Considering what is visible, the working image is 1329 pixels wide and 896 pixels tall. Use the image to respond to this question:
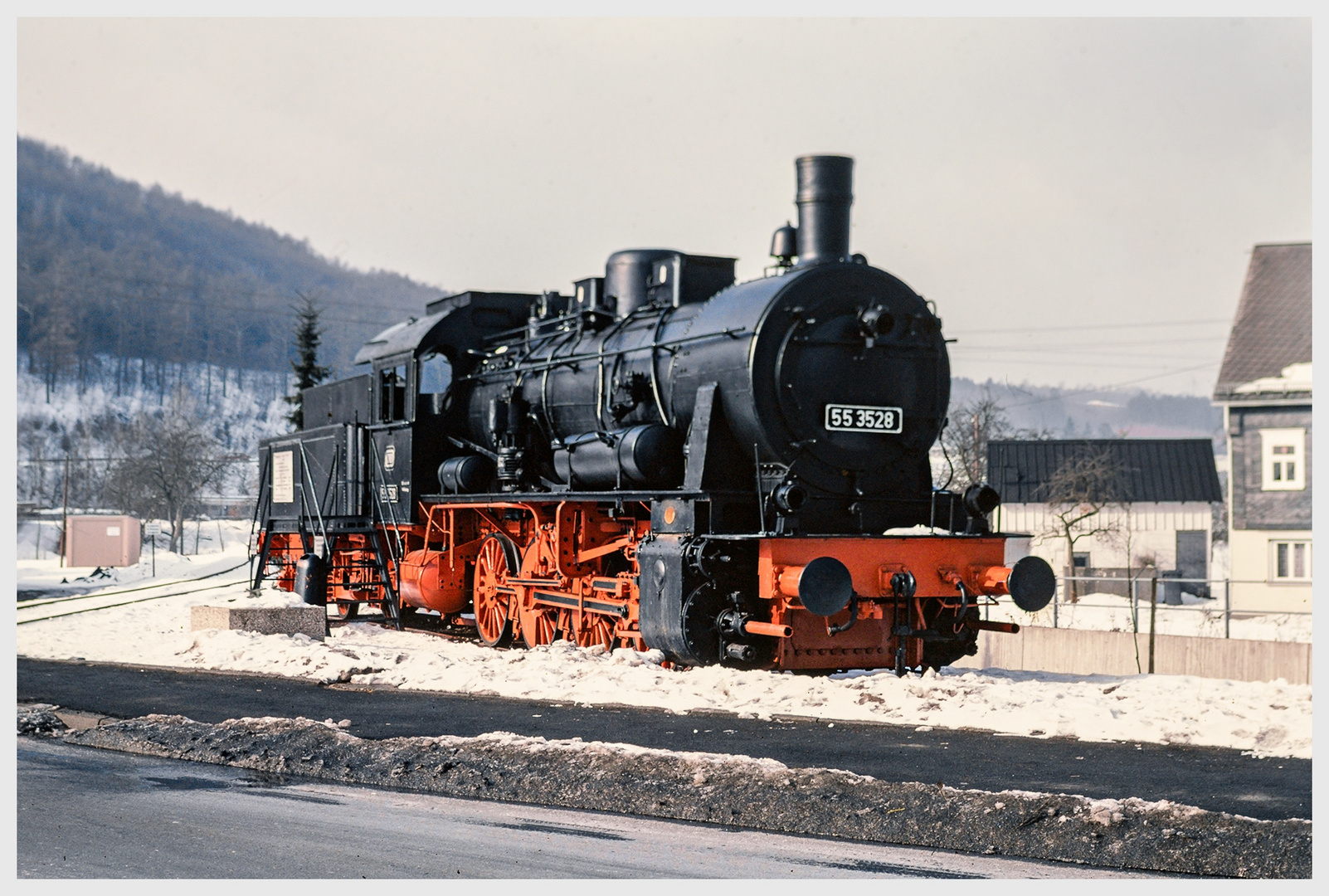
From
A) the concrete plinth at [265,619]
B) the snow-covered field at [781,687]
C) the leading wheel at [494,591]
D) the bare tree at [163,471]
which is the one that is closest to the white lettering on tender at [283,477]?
the snow-covered field at [781,687]

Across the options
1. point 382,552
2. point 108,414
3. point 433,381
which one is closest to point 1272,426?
point 433,381

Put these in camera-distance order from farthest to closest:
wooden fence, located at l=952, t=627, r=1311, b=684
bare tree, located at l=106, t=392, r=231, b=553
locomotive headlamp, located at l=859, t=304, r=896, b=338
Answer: bare tree, located at l=106, t=392, r=231, b=553
wooden fence, located at l=952, t=627, r=1311, b=684
locomotive headlamp, located at l=859, t=304, r=896, b=338

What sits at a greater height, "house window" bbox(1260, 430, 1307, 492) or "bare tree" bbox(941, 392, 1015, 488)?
"bare tree" bbox(941, 392, 1015, 488)

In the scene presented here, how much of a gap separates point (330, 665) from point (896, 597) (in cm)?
523

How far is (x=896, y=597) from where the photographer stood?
1080cm

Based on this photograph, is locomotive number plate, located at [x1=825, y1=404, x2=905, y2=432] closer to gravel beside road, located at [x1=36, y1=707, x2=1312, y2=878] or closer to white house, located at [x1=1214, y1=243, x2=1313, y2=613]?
gravel beside road, located at [x1=36, y1=707, x2=1312, y2=878]

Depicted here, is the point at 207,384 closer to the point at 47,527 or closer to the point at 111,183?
the point at 47,527

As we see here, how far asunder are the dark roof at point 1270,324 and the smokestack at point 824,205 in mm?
19454

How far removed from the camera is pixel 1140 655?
56.3ft

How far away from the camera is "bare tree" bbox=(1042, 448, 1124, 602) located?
3350 centimetres

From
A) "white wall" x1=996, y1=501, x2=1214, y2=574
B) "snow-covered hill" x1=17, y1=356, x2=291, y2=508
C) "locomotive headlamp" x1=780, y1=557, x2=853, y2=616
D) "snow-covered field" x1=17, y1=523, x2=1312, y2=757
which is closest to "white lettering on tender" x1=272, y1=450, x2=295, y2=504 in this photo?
"snow-covered field" x1=17, y1=523, x2=1312, y2=757

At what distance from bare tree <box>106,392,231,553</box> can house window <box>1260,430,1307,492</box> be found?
33.0 meters

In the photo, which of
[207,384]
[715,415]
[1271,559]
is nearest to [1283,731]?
[715,415]

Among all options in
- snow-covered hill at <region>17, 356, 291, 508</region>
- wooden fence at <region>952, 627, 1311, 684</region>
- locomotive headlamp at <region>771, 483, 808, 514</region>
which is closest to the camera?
locomotive headlamp at <region>771, 483, 808, 514</region>
